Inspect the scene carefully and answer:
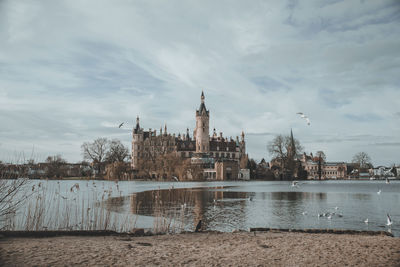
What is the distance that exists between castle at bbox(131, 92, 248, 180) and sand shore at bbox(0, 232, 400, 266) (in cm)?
7414

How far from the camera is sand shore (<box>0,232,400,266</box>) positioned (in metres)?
6.02

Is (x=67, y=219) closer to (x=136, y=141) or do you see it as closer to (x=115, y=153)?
(x=115, y=153)

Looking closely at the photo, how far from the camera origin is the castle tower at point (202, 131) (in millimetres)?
110975

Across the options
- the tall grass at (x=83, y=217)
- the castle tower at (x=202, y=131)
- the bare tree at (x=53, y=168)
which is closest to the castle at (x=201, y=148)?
the castle tower at (x=202, y=131)

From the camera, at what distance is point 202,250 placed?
7008 millimetres

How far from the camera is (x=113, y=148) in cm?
7844

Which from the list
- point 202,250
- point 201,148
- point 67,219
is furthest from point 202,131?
point 202,250

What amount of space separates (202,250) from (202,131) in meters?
106

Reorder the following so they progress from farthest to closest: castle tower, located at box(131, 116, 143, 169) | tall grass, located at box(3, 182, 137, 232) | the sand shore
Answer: castle tower, located at box(131, 116, 143, 169) → tall grass, located at box(3, 182, 137, 232) → the sand shore

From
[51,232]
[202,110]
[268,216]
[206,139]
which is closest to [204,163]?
[206,139]

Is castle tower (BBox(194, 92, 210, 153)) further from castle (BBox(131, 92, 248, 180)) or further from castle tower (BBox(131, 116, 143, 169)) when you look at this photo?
castle tower (BBox(131, 116, 143, 169))

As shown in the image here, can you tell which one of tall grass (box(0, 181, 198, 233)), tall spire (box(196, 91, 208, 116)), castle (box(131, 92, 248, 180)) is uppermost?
tall spire (box(196, 91, 208, 116))

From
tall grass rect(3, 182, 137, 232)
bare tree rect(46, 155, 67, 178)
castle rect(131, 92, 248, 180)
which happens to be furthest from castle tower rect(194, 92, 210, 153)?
tall grass rect(3, 182, 137, 232)

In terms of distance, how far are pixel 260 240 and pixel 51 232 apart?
5344mm
